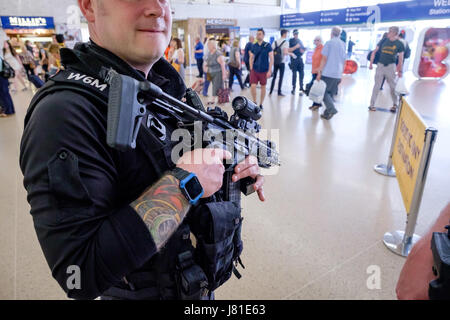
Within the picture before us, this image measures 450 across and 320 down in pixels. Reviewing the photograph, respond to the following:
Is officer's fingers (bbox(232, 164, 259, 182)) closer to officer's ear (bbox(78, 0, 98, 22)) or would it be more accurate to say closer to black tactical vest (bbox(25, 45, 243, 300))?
black tactical vest (bbox(25, 45, 243, 300))

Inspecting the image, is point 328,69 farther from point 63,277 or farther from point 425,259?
point 63,277

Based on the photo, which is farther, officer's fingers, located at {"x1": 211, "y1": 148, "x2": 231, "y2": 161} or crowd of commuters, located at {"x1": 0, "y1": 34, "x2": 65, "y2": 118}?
crowd of commuters, located at {"x1": 0, "y1": 34, "x2": 65, "y2": 118}

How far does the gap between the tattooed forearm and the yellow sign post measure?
180cm

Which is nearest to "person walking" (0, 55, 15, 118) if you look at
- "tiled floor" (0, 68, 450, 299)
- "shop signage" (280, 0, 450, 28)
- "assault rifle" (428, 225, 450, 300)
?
"tiled floor" (0, 68, 450, 299)

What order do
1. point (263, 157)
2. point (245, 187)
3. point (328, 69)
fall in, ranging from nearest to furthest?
point (245, 187)
point (263, 157)
point (328, 69)

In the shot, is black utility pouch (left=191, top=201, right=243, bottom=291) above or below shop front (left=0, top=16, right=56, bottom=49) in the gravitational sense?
A: below

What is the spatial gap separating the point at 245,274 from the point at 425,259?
1168 millimetres

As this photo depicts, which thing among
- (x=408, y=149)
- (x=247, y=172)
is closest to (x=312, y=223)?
(x=408, y=149)

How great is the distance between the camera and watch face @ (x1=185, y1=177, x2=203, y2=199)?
687mm

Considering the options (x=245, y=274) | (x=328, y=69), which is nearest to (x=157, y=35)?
(x=245, y=274)

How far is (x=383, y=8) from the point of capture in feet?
33.3

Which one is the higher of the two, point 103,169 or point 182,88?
point 182,88

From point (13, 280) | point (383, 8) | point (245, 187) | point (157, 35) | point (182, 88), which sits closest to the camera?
point (157, 35)
